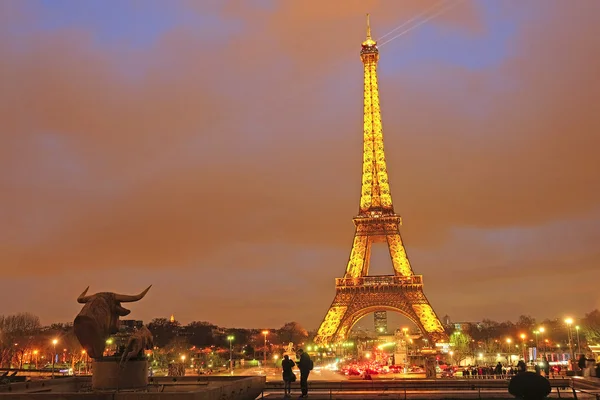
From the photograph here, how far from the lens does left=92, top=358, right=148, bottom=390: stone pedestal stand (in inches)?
683

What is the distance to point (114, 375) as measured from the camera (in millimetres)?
17391

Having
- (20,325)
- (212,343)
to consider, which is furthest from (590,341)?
(212,343)

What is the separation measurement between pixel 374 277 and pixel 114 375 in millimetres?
76713

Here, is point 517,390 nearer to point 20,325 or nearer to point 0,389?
point 0,389

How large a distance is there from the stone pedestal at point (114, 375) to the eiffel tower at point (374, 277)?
69.8 metres

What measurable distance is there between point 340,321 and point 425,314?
13956 millimetres

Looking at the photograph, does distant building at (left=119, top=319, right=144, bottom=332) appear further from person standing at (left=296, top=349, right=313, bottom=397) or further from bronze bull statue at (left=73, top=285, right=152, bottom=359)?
person standing at (left=296, top=349, right=313, bottom=397)

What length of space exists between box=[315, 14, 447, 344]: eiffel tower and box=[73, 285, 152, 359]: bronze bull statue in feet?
227

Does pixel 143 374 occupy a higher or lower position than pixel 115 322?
lower

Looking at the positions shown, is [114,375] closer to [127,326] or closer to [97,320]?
[97,320]

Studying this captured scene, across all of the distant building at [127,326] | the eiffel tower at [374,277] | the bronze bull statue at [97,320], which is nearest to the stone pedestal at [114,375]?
the bronze bull statue at [97,320]

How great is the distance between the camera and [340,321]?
88312mm

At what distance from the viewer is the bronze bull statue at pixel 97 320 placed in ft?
58.8

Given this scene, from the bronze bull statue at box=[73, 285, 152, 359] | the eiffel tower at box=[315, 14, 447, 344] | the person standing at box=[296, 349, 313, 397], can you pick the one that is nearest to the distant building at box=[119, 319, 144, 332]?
the bronze bull statue at box=[73, 285, 152, 359]
